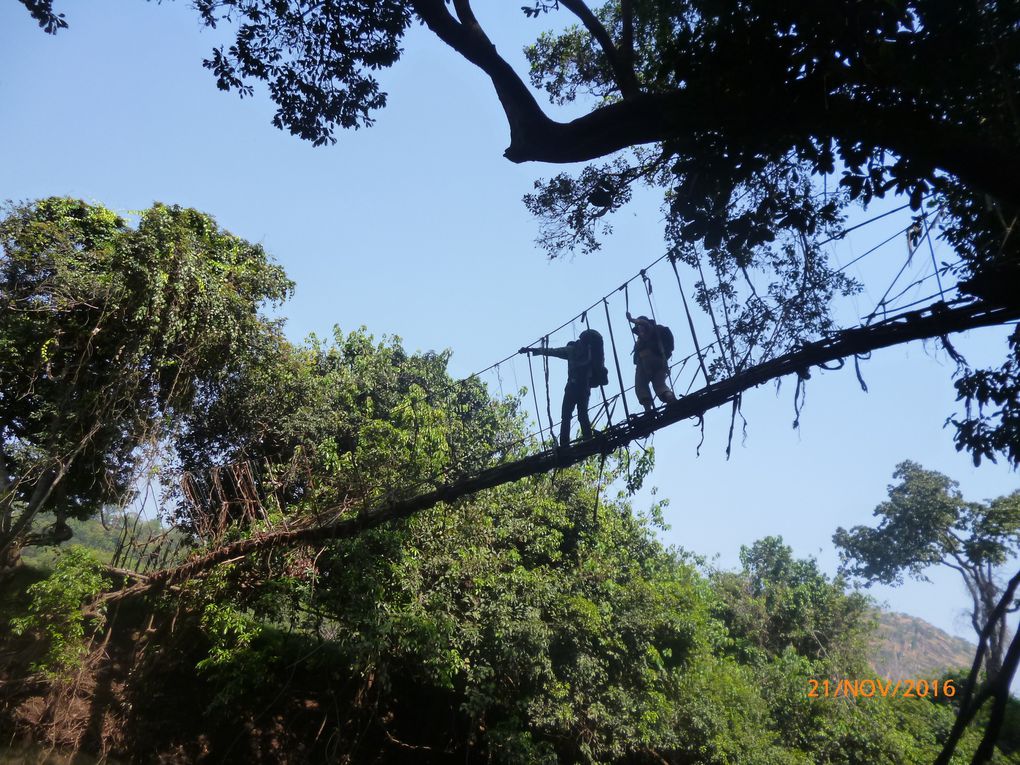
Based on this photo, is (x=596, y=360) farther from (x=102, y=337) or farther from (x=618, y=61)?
(x=102, y=337)

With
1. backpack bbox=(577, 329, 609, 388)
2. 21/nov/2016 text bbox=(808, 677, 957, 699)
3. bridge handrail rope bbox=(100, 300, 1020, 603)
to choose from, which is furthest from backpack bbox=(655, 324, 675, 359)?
21/nov/2016 text bbox=(808, 677, 957, 699)

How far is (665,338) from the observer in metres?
5.39

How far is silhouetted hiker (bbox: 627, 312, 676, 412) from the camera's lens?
16.9 feet

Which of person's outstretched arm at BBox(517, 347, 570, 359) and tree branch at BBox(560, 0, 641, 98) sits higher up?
tree branch at BBox(560, 0, 641, 98)

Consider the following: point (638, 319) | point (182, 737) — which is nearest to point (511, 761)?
point (182, 737)

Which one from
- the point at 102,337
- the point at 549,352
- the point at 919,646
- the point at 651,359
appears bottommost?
the point at 919,646

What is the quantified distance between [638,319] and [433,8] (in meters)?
2.94

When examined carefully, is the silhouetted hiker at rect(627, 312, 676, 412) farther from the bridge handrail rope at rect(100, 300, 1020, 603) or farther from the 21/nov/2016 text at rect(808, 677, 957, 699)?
the 21/nov/2016 text at rect(808, 677, 957, 699)

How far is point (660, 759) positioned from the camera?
937cm

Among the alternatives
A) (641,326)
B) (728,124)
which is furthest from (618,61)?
(641,326)

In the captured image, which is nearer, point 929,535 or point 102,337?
point 102,337

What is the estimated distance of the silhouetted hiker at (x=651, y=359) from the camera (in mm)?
5148

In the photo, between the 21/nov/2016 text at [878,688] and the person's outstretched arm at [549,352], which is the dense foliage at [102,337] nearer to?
the person's outstretched arm at [549,352]

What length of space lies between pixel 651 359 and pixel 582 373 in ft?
2.17
